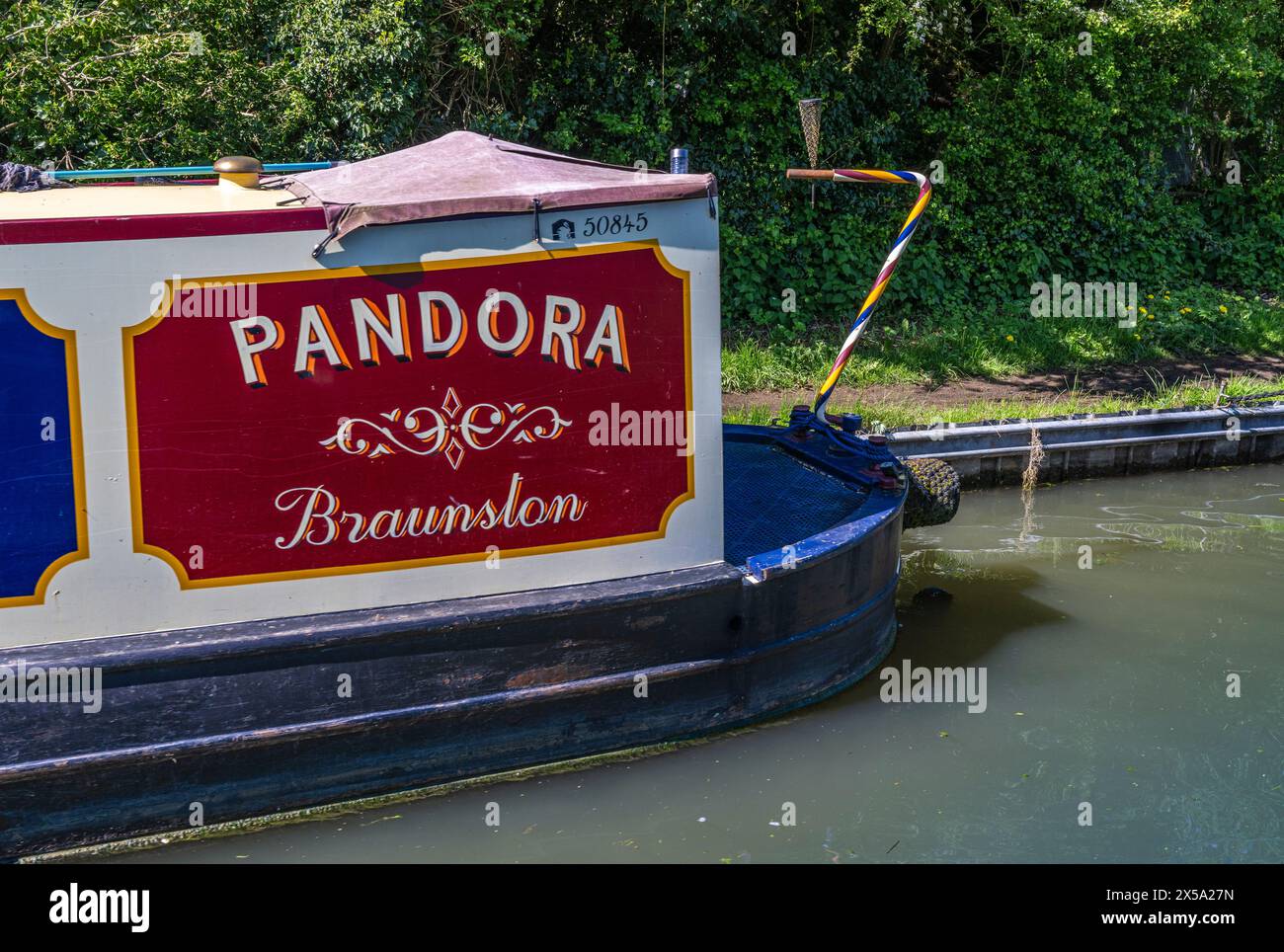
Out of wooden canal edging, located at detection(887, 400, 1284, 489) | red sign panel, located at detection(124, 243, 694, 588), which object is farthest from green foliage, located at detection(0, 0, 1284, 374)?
red sign panel, located at detection(124, 243, 694, 588)

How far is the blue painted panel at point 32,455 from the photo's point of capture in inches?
168

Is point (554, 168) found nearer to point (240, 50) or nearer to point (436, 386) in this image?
point (436, 386)

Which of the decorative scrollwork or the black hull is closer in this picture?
the black hull

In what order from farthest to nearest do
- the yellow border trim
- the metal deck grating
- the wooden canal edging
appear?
1. the wooden canal edging
2. the metal deck grating
3. the yellow border trim

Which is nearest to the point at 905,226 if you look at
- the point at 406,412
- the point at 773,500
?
the point at 773,500

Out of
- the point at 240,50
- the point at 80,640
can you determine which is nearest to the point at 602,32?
the point at 240,50

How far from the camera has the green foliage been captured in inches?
429

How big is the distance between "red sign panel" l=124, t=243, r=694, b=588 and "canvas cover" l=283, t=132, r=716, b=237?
0.20 m

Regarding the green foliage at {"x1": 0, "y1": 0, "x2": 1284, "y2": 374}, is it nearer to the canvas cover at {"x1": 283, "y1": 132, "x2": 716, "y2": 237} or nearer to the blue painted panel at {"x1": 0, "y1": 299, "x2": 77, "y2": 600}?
the canvas cover at {"x1": 283, "y1": 132, "x2": 716, "y2": 237}

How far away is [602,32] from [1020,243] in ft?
17.4

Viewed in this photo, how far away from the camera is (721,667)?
548 centimetres

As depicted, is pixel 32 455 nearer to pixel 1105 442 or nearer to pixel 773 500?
pixel 773 500

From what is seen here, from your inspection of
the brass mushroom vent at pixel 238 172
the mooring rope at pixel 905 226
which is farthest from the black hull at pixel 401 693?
the brass mushroom vent at pixel 238 172

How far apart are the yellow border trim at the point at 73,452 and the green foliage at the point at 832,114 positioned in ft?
23.4
